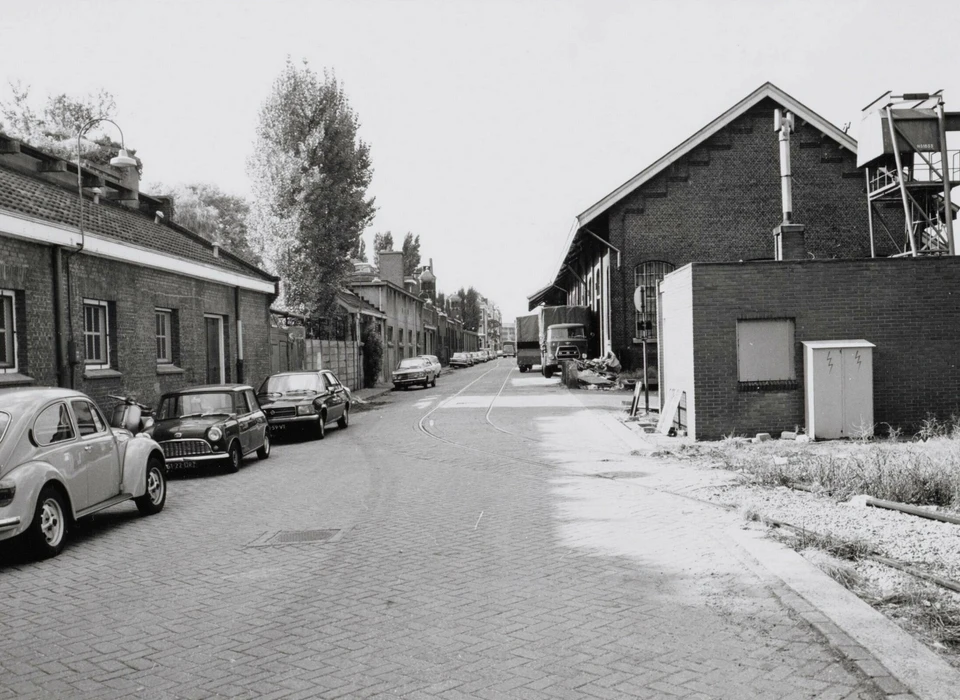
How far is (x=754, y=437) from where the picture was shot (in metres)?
14.3

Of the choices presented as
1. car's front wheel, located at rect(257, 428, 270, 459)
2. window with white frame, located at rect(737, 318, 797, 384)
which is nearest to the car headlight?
car's front wheel, located at rect(257, 428, 270, 459)

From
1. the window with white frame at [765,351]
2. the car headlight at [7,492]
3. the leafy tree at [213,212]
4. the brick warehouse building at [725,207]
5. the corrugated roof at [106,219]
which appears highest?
the leafy tree at [213,212]

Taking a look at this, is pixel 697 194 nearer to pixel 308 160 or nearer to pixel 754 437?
pixel 308 160

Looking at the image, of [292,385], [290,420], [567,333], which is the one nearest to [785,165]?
[292,385]

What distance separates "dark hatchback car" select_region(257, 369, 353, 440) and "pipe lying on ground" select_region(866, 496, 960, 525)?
1208 cm

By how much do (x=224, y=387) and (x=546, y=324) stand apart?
2708 cm

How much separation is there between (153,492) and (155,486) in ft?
0.29

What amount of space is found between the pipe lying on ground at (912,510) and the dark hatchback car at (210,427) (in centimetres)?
919

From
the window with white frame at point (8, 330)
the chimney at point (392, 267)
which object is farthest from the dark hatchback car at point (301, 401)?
the chimney at point (392, 267)

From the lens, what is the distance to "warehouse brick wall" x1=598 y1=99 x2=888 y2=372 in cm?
3219

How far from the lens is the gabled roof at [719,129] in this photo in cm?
3134

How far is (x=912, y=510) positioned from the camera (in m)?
7.29

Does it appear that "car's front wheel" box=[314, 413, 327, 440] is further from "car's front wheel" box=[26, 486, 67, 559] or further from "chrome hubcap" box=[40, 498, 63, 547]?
"chrome hubcap" box=[40, 498, 63, 547]

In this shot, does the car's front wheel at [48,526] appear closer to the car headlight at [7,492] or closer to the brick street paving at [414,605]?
the brick street paving at [414,605]
